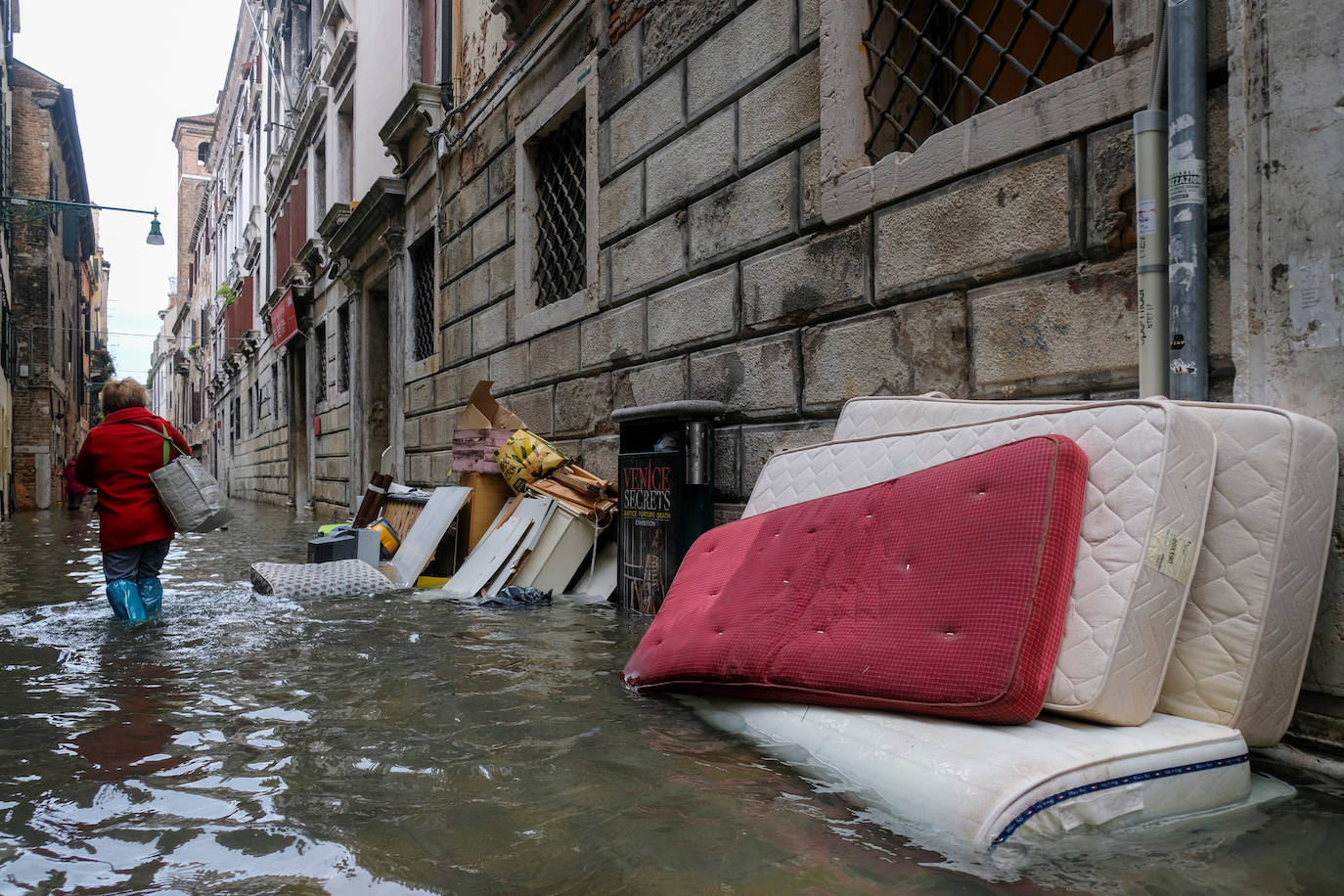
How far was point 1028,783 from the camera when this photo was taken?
68.4 inches

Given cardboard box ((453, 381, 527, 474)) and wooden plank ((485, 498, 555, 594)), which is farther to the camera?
cardboard box ((453, 381, 527, 474))

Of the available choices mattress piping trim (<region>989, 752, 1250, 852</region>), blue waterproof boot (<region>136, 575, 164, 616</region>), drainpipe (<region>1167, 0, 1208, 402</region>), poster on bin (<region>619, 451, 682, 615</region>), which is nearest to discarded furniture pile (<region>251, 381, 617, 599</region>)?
poster on bin (<region>619, 451, 682, 615</region>)

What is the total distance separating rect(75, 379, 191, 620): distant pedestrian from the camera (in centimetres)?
491

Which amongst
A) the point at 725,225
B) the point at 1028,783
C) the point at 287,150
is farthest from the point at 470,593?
the point at 287,150

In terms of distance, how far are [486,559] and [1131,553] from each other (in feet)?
14.6

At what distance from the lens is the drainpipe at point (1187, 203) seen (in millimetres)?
2652

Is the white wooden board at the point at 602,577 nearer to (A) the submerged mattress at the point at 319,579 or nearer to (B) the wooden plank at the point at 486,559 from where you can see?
(B) the wooden plank at the point at 486,559

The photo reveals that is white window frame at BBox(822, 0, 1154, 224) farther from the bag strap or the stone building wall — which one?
the bag strap

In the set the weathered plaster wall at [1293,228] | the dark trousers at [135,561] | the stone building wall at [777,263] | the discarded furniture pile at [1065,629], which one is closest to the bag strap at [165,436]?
the dark trousers at [135,561]

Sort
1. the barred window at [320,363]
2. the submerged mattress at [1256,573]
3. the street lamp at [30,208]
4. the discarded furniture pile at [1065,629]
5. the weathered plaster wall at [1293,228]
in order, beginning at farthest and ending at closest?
the barred window at [320,363] → the street lamp at [30,208] → the weathered plaster wall at [1293,228] → the submerged mattress at [1256,573] → the discarded furniture pile at [1065,629]

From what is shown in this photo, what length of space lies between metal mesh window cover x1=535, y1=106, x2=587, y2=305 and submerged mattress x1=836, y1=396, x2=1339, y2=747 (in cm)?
515

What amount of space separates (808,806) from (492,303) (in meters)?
6.66

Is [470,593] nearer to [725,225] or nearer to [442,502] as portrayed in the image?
[442,502]

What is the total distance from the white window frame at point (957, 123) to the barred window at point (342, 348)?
36.1ft
